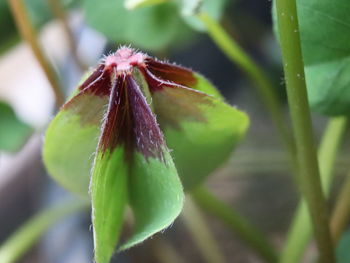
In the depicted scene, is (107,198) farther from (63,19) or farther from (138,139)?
(63,19)

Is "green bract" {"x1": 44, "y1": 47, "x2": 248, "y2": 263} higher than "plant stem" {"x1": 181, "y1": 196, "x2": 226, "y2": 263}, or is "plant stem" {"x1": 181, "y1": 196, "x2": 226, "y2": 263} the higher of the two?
"green bract" {"x1": 44, "y1": 47, "x2": 248, "y2": 263}

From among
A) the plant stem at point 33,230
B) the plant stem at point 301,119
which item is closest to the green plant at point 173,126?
the plant stem at point 301,119

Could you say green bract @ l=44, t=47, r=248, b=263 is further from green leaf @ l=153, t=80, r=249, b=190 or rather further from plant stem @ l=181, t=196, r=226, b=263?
plant stem @ l=181, t=196, r=226, b=263

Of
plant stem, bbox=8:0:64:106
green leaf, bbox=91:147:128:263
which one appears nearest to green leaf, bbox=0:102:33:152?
plant stem, bbox=8:0:64:106

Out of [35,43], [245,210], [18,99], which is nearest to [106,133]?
[35,43]

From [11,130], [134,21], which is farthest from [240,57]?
[11,130]

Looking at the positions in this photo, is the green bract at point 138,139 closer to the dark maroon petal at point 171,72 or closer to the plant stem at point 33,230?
the dark maroon petal at point 171,72
